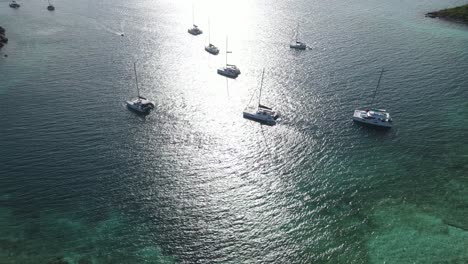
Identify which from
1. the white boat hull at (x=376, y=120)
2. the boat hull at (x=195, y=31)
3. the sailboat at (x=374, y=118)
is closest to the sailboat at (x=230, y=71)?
the sailboat at (x=374, y=118)

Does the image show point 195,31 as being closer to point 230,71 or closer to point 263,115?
point 230,71

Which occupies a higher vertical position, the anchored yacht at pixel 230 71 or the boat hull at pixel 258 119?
the anchored yacht at pixel 230 71

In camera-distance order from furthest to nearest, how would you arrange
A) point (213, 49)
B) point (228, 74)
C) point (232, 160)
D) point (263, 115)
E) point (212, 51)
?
point (212, 51)
point (213, 49)
point (228, 74)
point (263, 115)
point (232, 160)

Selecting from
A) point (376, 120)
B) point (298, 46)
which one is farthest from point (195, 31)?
point (376, 120)

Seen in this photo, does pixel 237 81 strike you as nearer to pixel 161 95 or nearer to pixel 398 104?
pixel 161 95

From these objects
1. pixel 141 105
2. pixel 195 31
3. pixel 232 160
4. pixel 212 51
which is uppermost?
pixel 195 31

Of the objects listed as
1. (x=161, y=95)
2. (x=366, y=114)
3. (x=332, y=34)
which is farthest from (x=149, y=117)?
(x=332, y=34)

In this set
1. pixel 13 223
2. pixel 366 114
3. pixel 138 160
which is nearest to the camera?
pixel 13 223

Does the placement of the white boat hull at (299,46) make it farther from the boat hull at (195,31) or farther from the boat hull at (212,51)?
the boat hull at (195,31)
